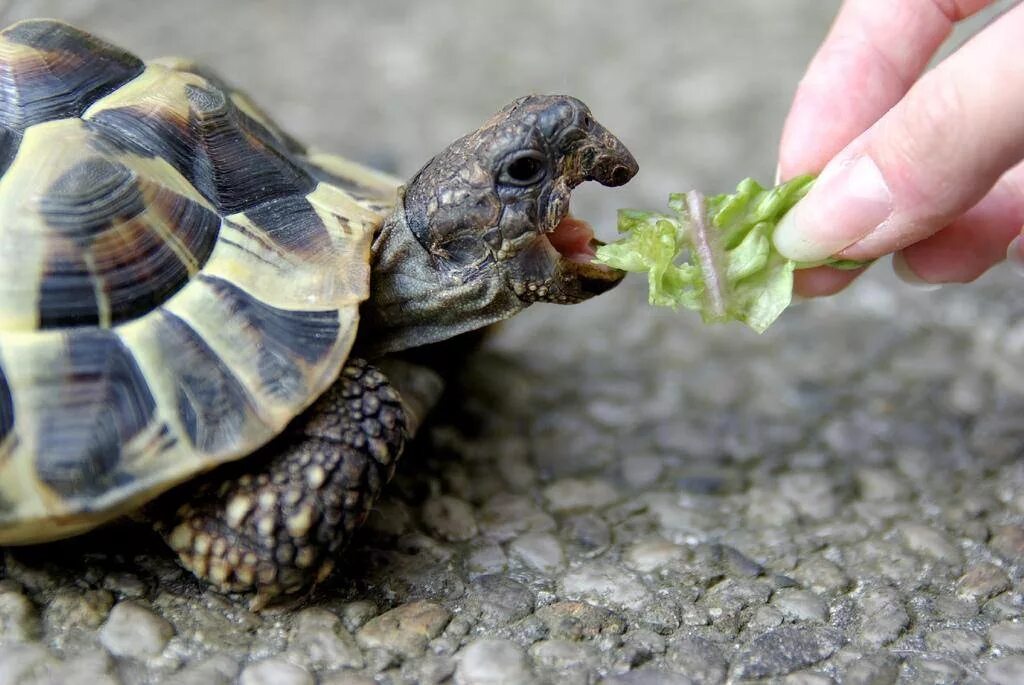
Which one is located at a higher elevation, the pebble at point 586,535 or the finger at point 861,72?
the finger at point 861,72

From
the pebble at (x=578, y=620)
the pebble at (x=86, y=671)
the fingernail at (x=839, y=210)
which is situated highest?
the fingernail at (x=839, y=210)

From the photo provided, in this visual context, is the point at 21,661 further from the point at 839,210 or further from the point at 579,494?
the point at 839,210

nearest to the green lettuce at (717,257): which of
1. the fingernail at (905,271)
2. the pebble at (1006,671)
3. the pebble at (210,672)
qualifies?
the fingernail at (905,271)

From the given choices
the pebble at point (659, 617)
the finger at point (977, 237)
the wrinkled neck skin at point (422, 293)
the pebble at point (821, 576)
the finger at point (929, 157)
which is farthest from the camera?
the finger at point (977, 237)

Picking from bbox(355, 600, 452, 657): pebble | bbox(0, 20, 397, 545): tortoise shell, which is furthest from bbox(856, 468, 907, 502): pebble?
bbox(0, 20, 397, 545): tortoise shell

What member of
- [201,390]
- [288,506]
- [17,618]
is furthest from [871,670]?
[17,618]

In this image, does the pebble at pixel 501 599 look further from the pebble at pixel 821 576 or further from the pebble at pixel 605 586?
the pebble at pixel 821 576
